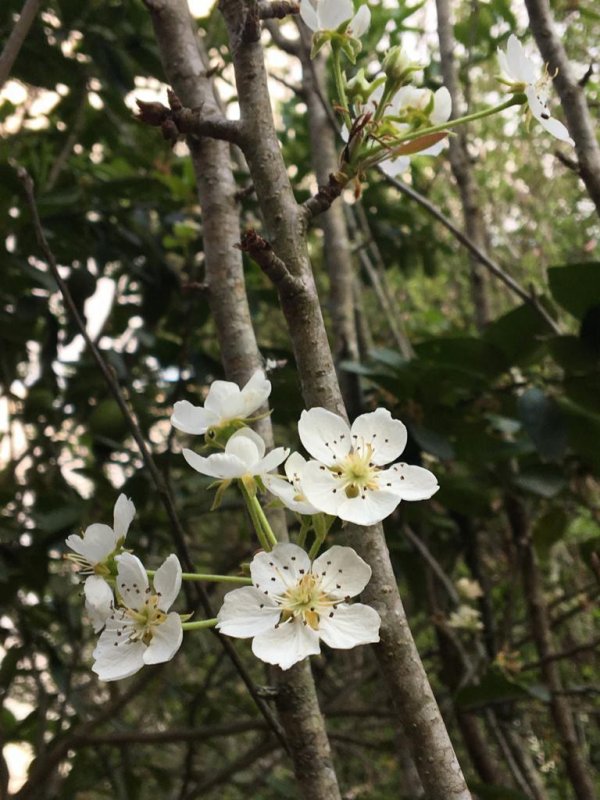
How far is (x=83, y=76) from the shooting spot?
129cm

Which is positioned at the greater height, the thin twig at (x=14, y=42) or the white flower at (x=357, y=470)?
the thin twig at (x=14, y=42)

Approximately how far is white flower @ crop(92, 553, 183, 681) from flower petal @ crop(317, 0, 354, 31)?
361 mm

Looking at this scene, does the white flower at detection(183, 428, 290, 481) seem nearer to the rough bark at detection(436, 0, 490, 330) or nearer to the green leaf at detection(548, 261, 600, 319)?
the green leaf at detection(548, 261, 600, 319)

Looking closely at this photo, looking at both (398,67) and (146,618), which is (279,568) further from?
(398,67)

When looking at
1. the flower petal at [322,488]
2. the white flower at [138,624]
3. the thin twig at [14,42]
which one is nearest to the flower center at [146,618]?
the white flower at [138,624]

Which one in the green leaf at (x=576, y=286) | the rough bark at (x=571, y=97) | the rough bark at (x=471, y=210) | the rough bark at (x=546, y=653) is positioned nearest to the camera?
the rough bark at (x=571, y=97)

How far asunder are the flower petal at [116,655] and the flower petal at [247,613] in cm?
6

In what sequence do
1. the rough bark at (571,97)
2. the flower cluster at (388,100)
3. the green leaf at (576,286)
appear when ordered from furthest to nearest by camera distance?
the green leaf at (576,286) → the rough bark at (571,97) → the flower cluster at (388,100)

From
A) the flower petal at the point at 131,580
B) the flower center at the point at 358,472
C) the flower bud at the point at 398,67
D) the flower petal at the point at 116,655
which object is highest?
the flower bud at the point at 398,67

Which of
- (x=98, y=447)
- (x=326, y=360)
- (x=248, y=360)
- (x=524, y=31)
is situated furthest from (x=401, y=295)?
(x=326, y=360)

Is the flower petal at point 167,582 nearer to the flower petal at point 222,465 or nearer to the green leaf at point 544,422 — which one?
the flower petal at point 222,465

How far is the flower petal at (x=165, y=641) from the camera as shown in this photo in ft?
1.32

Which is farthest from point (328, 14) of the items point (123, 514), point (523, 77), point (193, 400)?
point (193, 400)

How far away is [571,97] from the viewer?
0.67 metres
